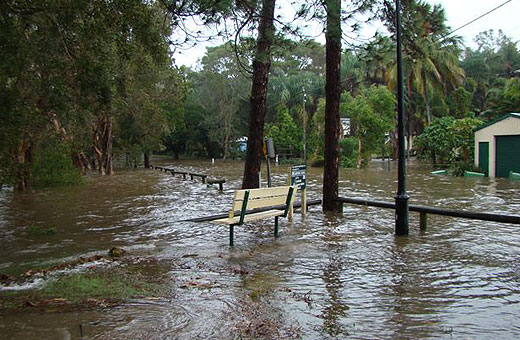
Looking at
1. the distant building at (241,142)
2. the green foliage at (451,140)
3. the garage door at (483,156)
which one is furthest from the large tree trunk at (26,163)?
the distant building at (241,142)

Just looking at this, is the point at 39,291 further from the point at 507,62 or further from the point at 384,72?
the point at 507,62

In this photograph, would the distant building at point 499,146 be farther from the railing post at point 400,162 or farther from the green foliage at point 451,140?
the railing post at point 400,162

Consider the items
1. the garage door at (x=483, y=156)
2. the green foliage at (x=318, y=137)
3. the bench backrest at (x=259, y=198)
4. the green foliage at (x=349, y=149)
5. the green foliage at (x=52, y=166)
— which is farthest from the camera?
the green foliage at (x=318, y=137)

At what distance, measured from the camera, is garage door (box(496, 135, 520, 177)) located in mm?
24094

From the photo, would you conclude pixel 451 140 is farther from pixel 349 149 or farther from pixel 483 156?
pixel 349 149

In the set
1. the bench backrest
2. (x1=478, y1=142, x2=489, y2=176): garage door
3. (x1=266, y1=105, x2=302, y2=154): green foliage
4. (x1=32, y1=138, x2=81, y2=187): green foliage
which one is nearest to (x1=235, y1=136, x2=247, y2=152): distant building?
(x1=266, y1=105, x2=302, y2=154): green foliage

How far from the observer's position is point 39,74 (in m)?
11.4

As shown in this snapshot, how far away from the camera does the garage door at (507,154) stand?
24.1 metres

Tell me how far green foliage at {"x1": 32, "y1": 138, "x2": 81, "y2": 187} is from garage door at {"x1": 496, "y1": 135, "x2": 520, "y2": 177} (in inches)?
865

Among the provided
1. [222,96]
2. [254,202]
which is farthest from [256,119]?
[222,96]

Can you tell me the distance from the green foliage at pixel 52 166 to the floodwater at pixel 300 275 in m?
10.2

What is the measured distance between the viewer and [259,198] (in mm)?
8516

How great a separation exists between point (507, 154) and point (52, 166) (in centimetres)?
2299

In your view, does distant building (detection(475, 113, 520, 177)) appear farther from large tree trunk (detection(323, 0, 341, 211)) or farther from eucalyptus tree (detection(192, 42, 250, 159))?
eucalyptus tree (detection(192, 42, 250, 159))
